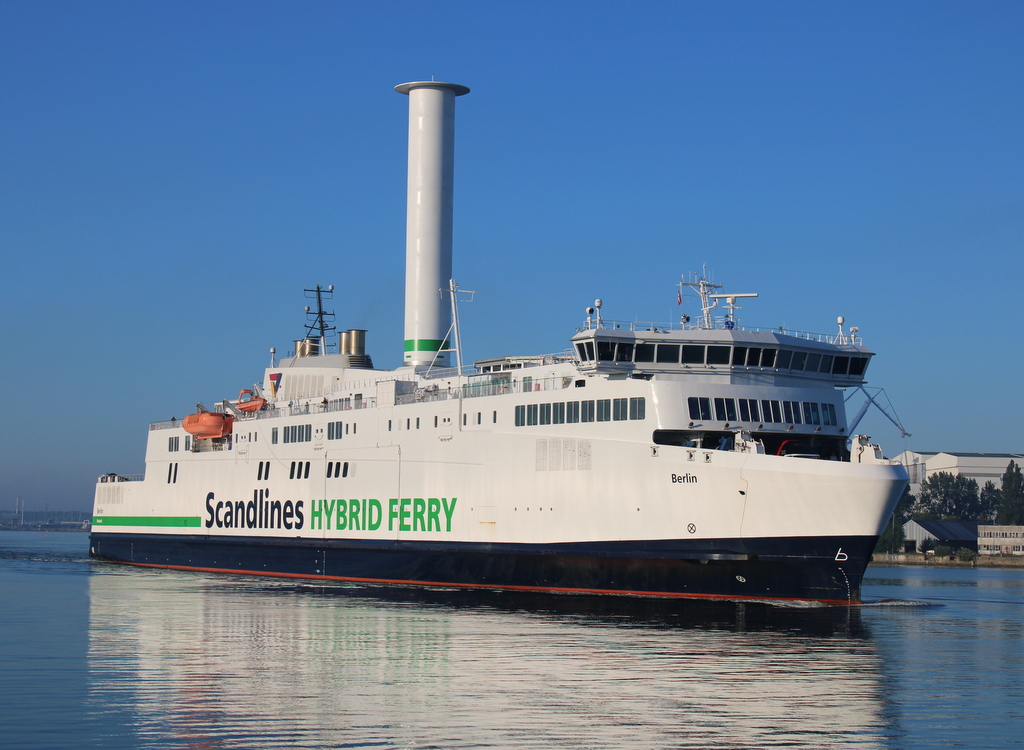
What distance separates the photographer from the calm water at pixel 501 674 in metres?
13.7

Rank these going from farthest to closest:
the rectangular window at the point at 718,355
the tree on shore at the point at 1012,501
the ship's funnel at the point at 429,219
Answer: the tree on shore at the point at 1012,501, the ship's funnel at the point at 429,219, the rectangular window at the point at 718,355

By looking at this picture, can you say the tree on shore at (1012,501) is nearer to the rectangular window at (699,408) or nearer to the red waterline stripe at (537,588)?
the red waterline stripe at (537,588)

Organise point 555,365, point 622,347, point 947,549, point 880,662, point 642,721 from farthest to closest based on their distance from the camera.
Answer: point 947,549, point 555,365, point 622,347, point 880,662, point 642,721

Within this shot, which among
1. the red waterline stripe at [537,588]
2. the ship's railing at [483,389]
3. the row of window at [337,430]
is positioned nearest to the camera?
the red waterline stripe at [537,588]

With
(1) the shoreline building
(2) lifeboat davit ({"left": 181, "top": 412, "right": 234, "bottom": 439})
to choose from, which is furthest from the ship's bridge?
(1) the shoreline building

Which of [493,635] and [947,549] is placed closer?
[493,635]

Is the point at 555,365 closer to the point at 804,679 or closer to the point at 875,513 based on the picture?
the point at 875,513

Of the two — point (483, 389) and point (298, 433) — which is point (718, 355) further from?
point (298, 433)

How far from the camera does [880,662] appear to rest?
1989 cm

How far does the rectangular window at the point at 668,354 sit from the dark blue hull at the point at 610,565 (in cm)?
488

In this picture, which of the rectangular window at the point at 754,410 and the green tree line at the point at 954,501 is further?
the green tree line at the point at 954,501

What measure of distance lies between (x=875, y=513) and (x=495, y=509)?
35.5 ft

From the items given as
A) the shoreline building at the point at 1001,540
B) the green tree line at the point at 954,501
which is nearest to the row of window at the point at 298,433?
the shoreline building at the point at 1001,540

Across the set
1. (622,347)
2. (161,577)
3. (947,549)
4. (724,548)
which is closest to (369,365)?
(161,577)
